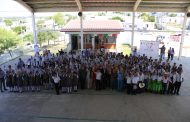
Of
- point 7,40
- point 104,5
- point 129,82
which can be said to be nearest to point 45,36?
point 7,40

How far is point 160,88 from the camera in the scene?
33.6 ft

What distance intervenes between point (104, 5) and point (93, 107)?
967 centimetres

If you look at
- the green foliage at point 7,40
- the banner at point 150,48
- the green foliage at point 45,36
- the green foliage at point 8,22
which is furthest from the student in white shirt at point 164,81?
the green foliage at point 8,22

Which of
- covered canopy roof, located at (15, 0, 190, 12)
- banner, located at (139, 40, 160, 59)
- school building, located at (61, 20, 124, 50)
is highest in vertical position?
covered canopy roof, located at (15, 0, 190, 12)

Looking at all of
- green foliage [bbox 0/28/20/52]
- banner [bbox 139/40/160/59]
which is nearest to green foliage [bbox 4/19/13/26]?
green foliage [bbox 0/28/20/52]

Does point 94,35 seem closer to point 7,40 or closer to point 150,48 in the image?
point 150,48

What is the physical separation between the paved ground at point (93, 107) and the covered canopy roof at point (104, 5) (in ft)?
25.5

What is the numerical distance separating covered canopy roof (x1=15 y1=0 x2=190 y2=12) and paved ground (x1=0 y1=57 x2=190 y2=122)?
7.78 meters

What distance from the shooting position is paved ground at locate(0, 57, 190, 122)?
8.11 meters

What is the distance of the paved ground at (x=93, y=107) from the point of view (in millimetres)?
8109

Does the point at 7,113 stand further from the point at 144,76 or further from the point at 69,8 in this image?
the point at 69,8

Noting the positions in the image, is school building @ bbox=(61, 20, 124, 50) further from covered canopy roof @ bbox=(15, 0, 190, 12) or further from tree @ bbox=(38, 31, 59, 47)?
tree @ bbox=(38, 31, 59, 47)

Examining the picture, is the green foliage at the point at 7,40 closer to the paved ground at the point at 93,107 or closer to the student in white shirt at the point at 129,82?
the paved ground at the point at 93,107

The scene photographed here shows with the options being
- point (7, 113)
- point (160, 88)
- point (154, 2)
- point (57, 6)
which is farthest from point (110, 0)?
point (7, 113)
